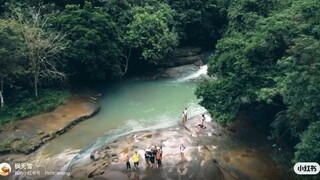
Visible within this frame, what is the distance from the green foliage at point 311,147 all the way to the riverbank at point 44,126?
1637 centimetres

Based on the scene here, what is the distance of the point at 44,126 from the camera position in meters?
28.4

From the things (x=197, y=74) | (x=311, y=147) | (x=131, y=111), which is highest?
(x=311, y=147)

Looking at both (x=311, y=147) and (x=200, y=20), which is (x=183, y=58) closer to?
(x=200, y=20)

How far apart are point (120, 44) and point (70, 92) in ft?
23.5

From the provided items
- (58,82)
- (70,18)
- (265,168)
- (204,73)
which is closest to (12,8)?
(70,18)

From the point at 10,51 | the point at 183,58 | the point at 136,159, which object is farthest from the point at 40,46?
the point at 183,58

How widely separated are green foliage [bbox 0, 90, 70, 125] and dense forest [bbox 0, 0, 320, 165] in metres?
0.07

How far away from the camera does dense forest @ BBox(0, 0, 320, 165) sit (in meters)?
21.5

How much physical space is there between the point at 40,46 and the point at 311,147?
2161 centimetres

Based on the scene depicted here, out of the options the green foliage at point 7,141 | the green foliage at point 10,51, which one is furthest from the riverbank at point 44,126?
the green foliage at point 10,51

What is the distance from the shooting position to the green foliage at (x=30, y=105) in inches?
1147

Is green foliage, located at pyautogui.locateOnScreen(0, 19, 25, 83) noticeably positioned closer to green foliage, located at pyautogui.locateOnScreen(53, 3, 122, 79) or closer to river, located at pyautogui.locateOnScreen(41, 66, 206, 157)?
green foliage, located at pyautogui.locateOnScreen(53, 3, 122, 79)

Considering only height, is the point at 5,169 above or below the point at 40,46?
below

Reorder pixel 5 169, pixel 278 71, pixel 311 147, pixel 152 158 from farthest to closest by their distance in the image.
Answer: pixel 278 71 → pixel 152 158 → pixel 5 169 → pixel 311 147
